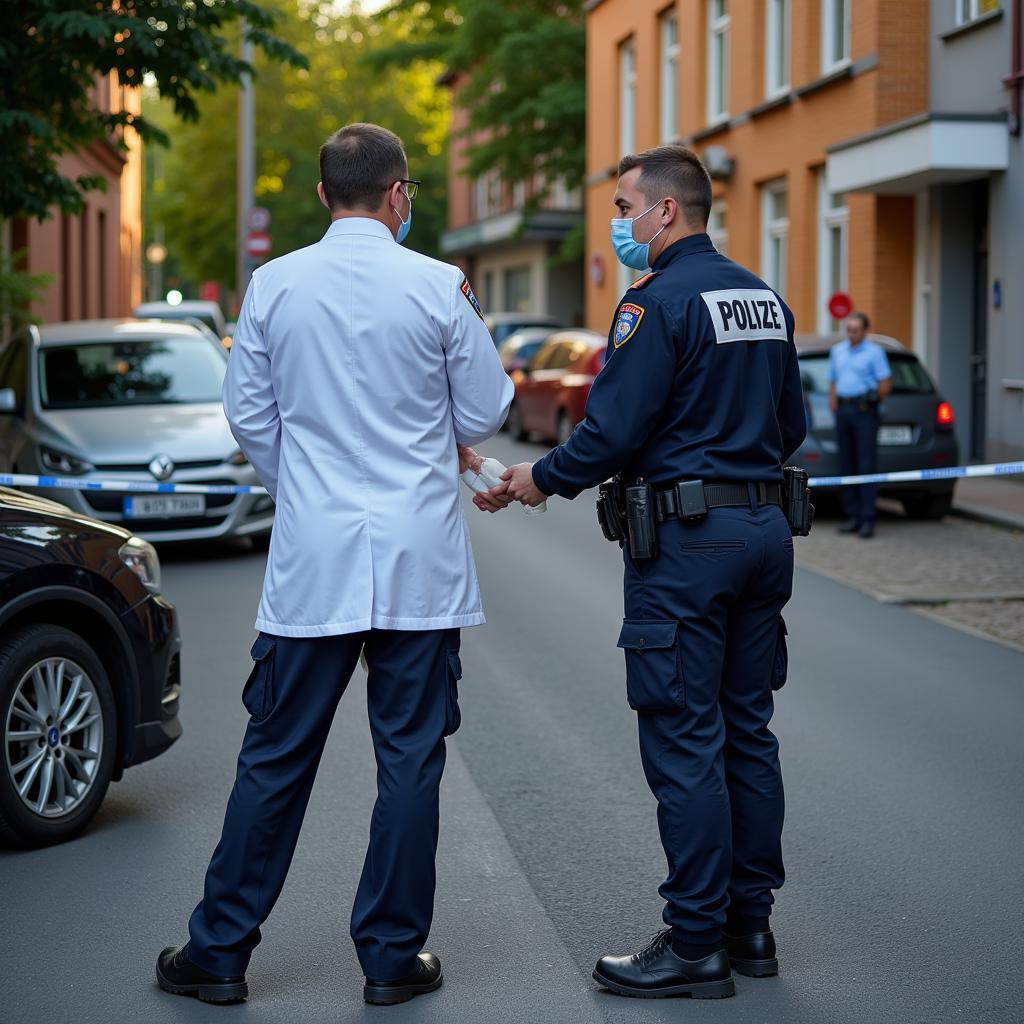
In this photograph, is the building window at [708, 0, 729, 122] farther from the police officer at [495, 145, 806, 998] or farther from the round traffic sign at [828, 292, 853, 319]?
the police officer at [495, 145, 806, 998]

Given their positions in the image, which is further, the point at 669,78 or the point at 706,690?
the point at 669,78

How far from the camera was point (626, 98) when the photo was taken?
34844 millimetres

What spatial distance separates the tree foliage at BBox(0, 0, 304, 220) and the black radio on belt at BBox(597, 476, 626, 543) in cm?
842

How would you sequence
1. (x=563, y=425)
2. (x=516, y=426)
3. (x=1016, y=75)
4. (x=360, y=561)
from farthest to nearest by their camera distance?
(x=516, y=426) → (x=563, y=425) → (x=1016, y=75) → (x=360, y=561)

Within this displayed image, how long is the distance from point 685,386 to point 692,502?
0.93 ft

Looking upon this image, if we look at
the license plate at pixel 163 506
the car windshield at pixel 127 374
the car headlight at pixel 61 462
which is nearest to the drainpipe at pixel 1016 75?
the car windshield at pixel 127 374

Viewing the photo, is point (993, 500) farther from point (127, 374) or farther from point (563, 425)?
point (127, 374)

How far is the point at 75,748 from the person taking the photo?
17.5ft

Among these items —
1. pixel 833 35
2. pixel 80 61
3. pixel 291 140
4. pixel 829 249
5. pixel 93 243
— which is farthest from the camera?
pixel 291 140

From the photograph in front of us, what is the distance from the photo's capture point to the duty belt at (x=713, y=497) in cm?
406

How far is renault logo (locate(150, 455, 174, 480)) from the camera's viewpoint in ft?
37.7

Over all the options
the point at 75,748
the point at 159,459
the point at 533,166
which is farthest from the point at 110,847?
the point at 533,166

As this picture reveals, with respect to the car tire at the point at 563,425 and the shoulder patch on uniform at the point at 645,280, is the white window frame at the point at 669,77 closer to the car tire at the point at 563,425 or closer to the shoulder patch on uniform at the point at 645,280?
the car tire at the point at 563,425

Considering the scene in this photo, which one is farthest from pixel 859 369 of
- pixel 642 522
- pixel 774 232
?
pixel 774 232
